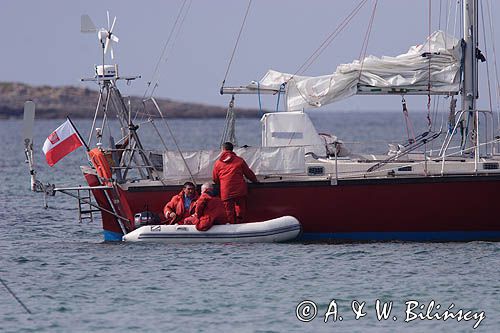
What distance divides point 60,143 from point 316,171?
4.79m

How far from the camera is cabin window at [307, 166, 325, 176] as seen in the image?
23.6 metres

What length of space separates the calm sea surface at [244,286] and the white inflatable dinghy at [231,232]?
17cm

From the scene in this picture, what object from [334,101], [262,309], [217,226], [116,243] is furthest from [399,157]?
[262,309]

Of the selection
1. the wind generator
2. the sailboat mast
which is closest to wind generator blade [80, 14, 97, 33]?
the wind generator

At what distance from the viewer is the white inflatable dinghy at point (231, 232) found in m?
23.1

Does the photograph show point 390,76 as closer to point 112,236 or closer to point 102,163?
point 102,163

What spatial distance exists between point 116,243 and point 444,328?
885 cm

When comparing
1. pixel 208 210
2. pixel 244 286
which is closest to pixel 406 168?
pixel 208 210

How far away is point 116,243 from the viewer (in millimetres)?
24422

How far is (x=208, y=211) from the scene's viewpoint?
75.9 ft

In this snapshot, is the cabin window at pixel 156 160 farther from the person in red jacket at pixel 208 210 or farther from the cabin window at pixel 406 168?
the cabin window at pixel 406 168

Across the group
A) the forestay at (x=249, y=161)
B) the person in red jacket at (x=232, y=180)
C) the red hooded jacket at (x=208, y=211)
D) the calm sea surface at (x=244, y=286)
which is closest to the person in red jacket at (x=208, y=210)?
the red hooded jacket at (x=208, y=211)

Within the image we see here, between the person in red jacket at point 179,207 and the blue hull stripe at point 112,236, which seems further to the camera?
the blue hull stripe at point 112,236

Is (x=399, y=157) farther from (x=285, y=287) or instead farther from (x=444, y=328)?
(x=444, y=328)
